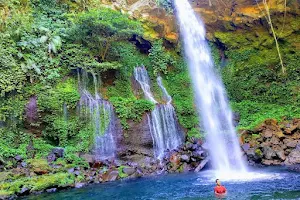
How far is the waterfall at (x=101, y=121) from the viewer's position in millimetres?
17359

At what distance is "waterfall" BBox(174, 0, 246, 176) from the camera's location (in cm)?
1755

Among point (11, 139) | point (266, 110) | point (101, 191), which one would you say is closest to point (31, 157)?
point (11, 139)

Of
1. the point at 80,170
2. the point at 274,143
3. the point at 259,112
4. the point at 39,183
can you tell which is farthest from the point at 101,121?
the point at 259,112

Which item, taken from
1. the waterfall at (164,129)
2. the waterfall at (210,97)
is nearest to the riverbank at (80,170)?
the waterfall at (164,129)

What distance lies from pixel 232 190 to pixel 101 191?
5419mm

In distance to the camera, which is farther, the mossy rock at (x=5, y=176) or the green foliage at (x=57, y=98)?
the green foliage at (x=57, y=98)

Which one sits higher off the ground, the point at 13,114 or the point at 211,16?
the point at 211,16

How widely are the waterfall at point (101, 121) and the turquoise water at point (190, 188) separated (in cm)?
295

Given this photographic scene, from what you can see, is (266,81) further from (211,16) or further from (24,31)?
(24,31)

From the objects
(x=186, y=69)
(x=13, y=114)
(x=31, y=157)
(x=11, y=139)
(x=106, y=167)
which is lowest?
(x=106, y=167)

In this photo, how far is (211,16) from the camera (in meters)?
23.8

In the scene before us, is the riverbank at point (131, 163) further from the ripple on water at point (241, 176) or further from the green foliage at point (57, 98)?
the green foliage at point (57, 98)

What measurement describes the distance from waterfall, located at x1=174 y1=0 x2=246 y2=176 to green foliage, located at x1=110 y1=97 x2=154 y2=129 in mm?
4430

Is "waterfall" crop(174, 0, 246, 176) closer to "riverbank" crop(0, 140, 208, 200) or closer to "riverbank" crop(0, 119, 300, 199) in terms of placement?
"riverbank" crop(0, 119, 300, 199)
